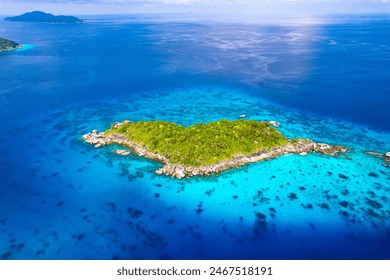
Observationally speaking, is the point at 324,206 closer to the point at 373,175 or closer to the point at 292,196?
the point at 292,196

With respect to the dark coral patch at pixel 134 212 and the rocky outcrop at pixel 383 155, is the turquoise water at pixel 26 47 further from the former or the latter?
the rocky outcrop at pixel 383 155

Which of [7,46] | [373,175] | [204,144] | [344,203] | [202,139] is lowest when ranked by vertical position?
[344,203]

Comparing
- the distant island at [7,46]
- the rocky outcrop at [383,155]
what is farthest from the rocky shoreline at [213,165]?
the distant island at [7,46]

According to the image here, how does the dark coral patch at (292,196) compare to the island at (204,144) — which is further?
the island at (204,144)

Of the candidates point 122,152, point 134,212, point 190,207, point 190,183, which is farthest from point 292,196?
point 122,152

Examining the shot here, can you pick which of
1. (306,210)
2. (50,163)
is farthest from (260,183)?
(50,163)

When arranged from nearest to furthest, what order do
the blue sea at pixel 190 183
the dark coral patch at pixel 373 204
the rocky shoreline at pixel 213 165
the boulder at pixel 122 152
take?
1. the blue sea at pixel 190 183
2. the dark coral patch at pixel 373 204
3. the rocky shoreline at pixel 213 165
4. the boulder at pixel 122 152
